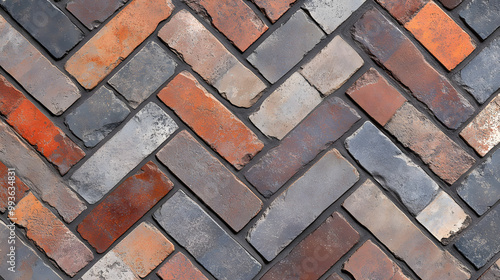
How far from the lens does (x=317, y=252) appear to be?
0.82 metres

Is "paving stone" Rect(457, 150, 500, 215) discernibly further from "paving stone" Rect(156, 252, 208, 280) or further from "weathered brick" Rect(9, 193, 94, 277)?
"weathered brick" Rect(9, 193, 94, 277)

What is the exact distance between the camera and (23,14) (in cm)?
81

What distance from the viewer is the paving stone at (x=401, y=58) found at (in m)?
0.82

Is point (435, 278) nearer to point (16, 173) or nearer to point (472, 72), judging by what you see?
point (472, 72)

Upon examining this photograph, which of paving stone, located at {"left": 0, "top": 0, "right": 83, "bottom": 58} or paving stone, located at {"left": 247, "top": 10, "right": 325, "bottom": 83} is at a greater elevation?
paving stone, located at {"left": 0, "top": 0, "right": 83, "bottom": 58}

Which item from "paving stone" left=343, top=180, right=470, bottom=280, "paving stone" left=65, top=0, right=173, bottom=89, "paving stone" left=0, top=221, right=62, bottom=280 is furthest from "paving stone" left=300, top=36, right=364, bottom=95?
"paving stone" left=0, top=221, right=62, bottom=280

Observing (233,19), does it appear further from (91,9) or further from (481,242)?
(481,242)

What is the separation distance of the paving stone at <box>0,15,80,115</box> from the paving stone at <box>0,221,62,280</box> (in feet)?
1.04

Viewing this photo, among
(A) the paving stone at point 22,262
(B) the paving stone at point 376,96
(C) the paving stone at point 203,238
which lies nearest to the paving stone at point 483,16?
(B) the paving stone at point 376,96

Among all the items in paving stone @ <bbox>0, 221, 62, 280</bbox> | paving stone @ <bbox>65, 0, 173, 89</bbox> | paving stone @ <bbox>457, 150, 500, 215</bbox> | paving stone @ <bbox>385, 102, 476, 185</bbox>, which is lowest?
paving stone @ <bbox>457, 150, 500, 215</bbox>

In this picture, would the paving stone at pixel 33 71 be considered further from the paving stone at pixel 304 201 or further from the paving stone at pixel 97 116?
the paving stone at pixel 304 201

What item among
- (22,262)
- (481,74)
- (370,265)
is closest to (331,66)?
(481,74)

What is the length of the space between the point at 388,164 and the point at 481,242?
296 millimetres

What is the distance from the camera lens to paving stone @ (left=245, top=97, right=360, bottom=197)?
0.82m
